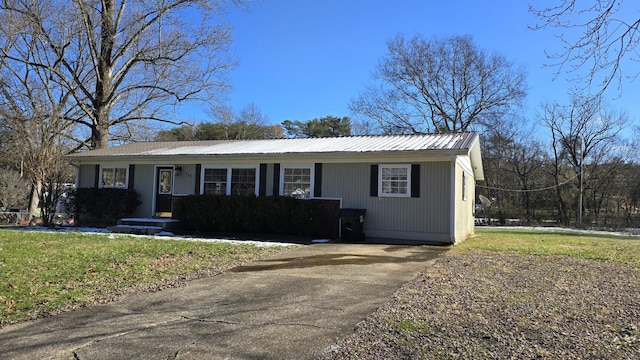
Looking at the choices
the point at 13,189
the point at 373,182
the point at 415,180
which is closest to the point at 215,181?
the point at 373,182

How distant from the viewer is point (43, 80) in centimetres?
2580

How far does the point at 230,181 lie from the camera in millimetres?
14172

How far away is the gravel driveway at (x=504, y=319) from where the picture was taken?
11.5 feet

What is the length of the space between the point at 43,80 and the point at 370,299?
27.9 metres

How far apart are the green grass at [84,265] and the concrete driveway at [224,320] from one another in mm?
630

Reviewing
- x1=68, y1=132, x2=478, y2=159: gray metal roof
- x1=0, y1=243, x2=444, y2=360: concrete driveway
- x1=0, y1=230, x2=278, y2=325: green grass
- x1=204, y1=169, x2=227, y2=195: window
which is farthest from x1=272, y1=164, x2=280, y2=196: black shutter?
x1=0, y1=243, x2=444, y2=360: concrete driveway

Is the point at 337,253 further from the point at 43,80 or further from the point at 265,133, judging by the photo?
the point at 265,133

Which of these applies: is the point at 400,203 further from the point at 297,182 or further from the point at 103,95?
the point at 103,95

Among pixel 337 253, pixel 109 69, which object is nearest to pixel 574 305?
pixel 337 253

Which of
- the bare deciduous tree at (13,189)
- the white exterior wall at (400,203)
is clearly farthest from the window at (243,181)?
the bare deciduous tree at (13,189)

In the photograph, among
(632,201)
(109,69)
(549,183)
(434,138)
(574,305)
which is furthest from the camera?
(549,183)

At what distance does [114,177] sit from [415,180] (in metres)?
11.1

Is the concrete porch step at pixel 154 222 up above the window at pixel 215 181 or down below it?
below

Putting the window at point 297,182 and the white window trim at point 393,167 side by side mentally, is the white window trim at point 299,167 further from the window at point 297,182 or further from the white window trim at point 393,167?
the white window trim at point 393,167
